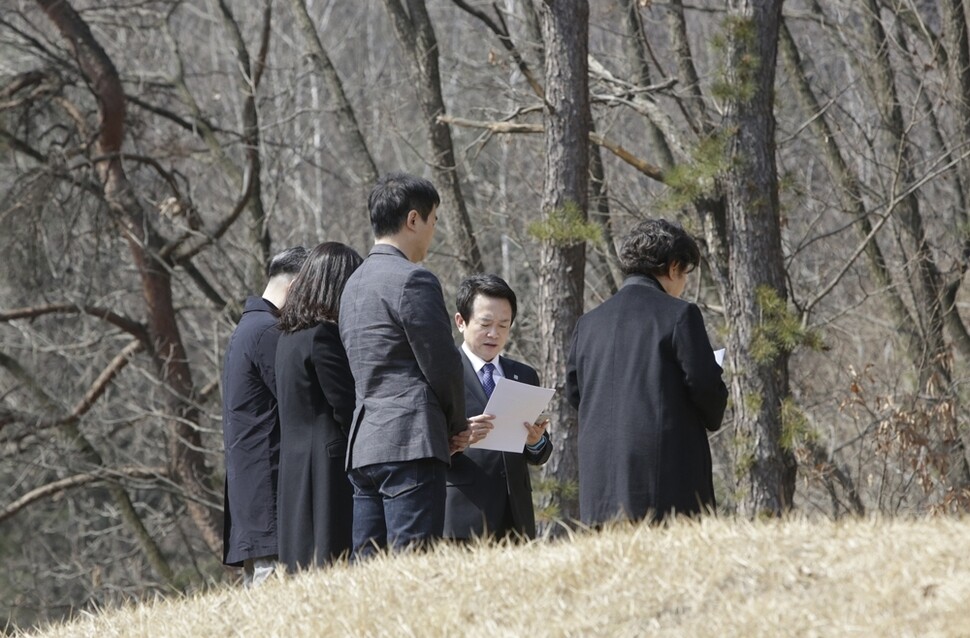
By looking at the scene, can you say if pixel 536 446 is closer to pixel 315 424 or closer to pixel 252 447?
pixel 315 424

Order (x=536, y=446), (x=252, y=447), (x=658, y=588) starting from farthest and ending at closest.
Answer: (x=536, y=446) → (x=252, y=447) → (x=658, y=588)

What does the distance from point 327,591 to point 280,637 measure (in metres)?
0.30

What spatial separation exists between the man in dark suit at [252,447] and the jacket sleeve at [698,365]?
5.77 ft

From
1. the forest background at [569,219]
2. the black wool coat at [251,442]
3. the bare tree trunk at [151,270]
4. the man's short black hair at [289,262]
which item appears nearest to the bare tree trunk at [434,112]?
the forest background at [569,219]

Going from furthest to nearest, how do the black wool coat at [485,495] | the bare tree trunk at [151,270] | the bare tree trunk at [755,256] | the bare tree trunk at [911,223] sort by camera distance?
the bare tree trunk at [151,270], the bare tree trunk at [911,223], the bare tree trunk at [755,256], the black wool coat at [485,495]

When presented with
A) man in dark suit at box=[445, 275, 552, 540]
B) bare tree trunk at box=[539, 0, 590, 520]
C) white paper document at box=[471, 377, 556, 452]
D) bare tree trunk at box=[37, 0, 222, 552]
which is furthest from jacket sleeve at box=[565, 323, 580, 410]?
bare tree trunk at box=[37, 0, 222, 552]

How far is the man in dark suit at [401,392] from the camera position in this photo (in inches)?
194

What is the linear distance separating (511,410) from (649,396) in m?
0.65

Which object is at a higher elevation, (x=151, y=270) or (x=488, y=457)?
(x=151, y=270)

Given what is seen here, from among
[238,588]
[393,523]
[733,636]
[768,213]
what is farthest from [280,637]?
[768,213]

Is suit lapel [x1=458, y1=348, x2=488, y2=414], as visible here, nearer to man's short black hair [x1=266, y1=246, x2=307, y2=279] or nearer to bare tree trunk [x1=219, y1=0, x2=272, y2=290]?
man's short black hair [x1=266, y1=246, x2=307, y2=279]

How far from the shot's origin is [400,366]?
4996mm

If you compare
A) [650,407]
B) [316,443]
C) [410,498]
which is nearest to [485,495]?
[410,498]

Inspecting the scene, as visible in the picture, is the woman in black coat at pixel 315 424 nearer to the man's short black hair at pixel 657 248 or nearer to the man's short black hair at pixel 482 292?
the man's short black hair at pixel 482 292
